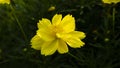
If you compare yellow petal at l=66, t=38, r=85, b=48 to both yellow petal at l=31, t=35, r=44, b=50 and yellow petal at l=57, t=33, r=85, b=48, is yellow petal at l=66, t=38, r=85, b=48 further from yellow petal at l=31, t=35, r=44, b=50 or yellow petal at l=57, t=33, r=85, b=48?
yellow petal at l=31, t=35, r=44, b=50

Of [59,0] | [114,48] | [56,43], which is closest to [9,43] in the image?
[59,0]

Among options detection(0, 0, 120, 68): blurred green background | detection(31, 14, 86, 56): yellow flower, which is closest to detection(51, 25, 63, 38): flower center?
detection(31, 14, 86, 56): yellow flower

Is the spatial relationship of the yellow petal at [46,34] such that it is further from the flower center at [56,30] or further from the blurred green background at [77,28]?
the blurred green background at [77,28]

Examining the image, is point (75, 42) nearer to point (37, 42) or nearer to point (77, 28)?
point (37, 42)

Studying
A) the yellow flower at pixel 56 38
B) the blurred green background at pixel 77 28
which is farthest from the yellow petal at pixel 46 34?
the blurred green background at pixel 77 28

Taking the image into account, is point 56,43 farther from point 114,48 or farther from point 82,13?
point 82,13

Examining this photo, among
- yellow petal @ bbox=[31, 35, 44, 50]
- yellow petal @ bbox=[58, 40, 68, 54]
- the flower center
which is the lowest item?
yellow petal @ bbox=[58, 40, 68, 54]

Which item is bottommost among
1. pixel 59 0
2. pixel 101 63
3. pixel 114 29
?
pixel 101 63

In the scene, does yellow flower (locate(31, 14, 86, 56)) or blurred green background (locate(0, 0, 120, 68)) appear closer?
yellow flower (locate(31, 14, 86, 56))
